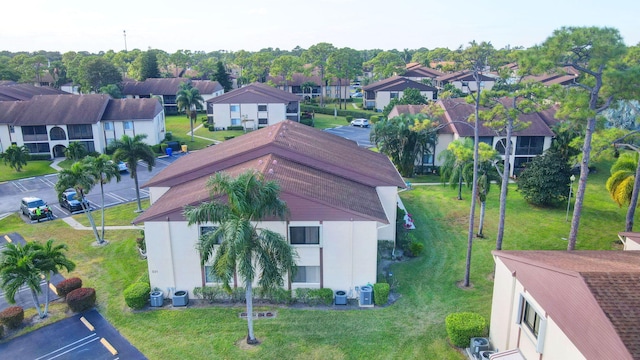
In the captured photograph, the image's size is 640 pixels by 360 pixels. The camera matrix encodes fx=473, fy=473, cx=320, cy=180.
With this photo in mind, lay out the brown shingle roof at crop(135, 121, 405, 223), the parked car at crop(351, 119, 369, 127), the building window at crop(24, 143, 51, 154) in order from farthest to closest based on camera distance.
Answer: the parked car at crop(351, 119, 369, 127) < the building window at crop(24, 143, 51, 154) < the brown shingle roof at crop(135, 121, 405, 223)

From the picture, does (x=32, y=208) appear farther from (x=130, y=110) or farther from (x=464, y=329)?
(x=464, y=329)

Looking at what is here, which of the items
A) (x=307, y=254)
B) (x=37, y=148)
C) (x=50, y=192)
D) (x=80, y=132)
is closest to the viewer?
(x=307, y=254)

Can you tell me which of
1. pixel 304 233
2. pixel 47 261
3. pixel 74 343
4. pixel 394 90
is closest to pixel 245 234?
pixel 304 233

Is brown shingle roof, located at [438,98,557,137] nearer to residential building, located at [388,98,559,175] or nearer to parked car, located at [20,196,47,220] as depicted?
residential building, located at [388,98,559,175]

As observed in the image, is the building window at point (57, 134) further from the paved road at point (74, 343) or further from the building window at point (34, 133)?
the paved road at point (74, 343)

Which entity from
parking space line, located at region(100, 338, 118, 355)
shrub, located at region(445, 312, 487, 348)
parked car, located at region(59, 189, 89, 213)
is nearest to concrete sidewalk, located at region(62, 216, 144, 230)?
parked car, located at region(59, 189, 89, 213)

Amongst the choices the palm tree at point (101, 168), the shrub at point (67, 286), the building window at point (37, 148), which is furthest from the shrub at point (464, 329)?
the building window at point (37, 148)

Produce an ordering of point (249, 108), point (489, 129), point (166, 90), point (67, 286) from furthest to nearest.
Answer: point (166, 90) < point (249, 108) < point (489, 129) < point (67, 286)
